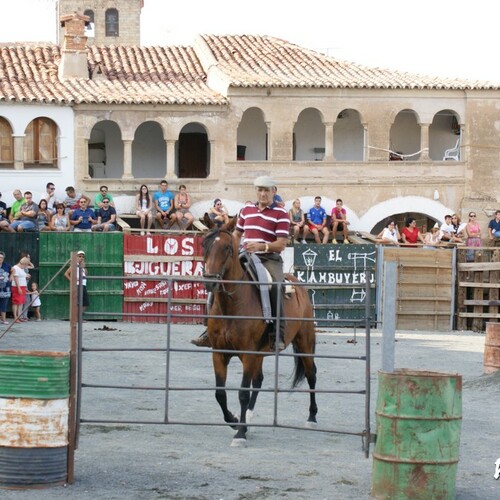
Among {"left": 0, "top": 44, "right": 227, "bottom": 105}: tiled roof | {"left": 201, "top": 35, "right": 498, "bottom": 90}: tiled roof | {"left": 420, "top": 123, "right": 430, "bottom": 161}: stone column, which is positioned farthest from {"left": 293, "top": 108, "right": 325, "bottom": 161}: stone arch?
{"left": 0, "top": 44, "right": 227, "bottom": 105}: tiled roof

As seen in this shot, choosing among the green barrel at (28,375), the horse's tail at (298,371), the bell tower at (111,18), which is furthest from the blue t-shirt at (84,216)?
the bell tower at (111,18)

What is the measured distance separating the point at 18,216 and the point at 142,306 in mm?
4310

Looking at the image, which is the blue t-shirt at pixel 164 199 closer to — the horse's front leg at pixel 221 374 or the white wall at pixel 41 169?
the white wall at pixel 41 169

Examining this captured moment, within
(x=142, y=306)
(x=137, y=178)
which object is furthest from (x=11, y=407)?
(x=137, y=178)

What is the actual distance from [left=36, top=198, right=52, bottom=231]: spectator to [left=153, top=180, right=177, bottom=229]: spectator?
4.03 meters

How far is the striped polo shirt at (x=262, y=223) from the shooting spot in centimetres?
1457

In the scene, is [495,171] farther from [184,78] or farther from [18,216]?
[18,216]

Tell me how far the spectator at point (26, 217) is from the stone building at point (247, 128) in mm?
5332

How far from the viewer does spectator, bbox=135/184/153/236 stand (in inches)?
1521

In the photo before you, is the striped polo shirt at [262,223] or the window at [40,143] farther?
the window at [40,143]

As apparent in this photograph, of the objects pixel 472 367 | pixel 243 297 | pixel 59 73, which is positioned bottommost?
pixel 472 367

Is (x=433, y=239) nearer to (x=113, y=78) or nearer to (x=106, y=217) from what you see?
(x=106, y=217)

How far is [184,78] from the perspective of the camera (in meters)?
45.4

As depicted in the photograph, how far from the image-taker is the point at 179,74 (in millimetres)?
45781
